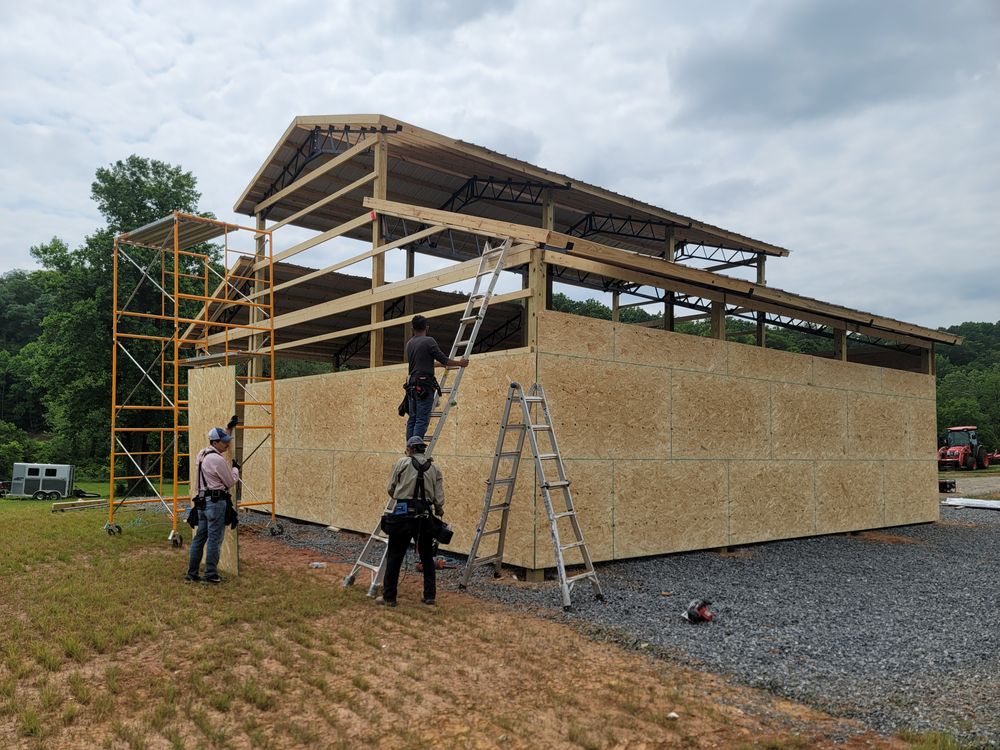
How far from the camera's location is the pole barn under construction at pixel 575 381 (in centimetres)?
794

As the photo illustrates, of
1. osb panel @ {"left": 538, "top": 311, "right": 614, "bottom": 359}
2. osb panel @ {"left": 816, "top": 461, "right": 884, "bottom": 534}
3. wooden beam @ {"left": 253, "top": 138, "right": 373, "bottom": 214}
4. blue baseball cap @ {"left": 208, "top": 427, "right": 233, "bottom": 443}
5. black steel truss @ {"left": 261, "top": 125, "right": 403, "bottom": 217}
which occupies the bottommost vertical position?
osb panel @ {"left": 816, "top": 461, "right": 884, "bottom": 534}

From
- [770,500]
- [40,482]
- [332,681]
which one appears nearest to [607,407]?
[770,500]

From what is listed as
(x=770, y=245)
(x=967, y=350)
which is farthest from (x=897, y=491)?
(x=967, y=350)

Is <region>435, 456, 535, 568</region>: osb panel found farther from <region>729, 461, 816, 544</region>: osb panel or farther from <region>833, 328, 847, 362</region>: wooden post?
<region>833, 328, 847, 362</region>: wooden post

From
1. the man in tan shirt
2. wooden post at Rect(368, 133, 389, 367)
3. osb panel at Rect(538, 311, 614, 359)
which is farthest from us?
wooden post at Rect(368, 133, 389, 367)

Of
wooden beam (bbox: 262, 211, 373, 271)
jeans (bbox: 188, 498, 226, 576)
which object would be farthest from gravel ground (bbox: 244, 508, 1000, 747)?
wooden beam (bbox: 262, 211, 373, 271)

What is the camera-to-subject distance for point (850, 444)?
1130 centimetres

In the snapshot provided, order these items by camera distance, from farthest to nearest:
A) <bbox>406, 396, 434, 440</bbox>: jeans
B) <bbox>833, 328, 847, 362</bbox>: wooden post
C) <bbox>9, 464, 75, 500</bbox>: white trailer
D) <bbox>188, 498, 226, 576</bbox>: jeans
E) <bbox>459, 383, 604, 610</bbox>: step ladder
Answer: <bbox>9, 464, 75, 500</bbox>: white trailer → <bbox>833, 328, 847, 362</bbox>: wooden post → <bbox>188, 498, 226, 576</bbox>: jeans → <bbox>406, 396, 434, 440</bbox>: jeans → <bbox>459, 383, 604, 610</bbox>: step ladder

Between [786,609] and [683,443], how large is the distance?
275cm

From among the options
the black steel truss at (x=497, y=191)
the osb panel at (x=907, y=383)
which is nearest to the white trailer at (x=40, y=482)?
the black steel truss at (x=497, y=191)

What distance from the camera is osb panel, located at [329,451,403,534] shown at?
10.1m

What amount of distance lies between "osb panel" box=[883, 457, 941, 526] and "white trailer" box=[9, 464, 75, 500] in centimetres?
2368

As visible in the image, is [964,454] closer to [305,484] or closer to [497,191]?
[497,191]

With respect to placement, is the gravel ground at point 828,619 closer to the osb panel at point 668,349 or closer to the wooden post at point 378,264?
the osb panel at point 668,349
